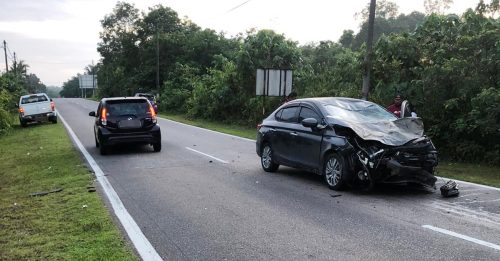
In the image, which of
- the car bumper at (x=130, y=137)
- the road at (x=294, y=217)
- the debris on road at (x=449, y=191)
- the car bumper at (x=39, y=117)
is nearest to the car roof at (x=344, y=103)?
the road at (x=294, y=217)

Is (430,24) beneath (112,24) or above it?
beneath

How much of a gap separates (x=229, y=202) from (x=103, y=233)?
2.35 m

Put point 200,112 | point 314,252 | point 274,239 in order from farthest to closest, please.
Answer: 1. point 200,112
2. point 274,239
3. point 314,252

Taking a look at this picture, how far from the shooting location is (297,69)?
25906 millimetres

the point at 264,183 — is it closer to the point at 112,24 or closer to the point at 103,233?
the point at 103,233

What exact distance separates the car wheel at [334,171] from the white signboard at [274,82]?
45.4ft

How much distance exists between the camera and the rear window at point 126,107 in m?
14.1

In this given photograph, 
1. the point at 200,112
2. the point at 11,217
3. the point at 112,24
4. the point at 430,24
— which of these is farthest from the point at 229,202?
the point at 112,24

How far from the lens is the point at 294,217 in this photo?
684cm

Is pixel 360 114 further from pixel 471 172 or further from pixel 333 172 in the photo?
pixel 471 172

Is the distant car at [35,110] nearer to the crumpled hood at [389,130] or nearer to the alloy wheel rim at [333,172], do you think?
the crumpled hood at [389,130]

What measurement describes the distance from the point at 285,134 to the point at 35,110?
20625mm

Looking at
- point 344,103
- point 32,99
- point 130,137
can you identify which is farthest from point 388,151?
point 32,99

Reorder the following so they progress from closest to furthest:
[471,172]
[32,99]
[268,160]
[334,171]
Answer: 1. [334,171]
2. [471,172]
3. [268,160]
4. [32,99]
